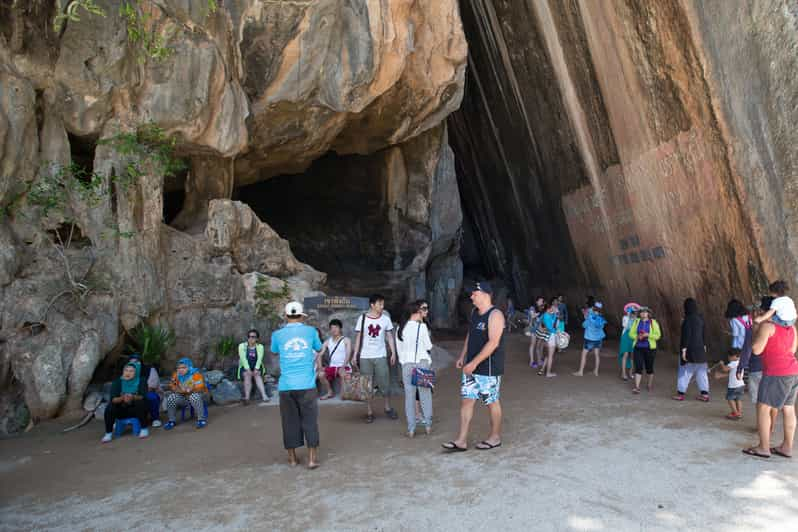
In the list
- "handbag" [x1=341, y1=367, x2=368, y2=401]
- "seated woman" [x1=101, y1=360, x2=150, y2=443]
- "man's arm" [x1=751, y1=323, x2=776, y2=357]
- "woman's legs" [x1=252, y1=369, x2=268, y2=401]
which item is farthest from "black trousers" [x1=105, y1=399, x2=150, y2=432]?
"man's arm" [x1=751, y1=323, x2=776, y2=357]

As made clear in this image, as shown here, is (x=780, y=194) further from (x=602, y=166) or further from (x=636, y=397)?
(x=602, y=166)

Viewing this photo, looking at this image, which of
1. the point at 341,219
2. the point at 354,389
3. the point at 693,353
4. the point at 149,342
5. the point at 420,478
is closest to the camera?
the point at 420,478

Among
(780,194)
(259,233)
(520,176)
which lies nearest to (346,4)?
(259,233)

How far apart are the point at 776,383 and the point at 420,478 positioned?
119 inches

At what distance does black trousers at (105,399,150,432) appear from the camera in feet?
20.0

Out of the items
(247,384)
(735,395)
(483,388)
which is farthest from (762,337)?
(247,384)

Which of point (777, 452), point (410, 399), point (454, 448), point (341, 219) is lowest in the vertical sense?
point (777, 452)

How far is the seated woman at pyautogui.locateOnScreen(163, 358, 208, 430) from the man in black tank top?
3.28 m

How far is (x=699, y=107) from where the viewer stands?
28.4 feet

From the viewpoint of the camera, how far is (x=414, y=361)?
5.54 metres

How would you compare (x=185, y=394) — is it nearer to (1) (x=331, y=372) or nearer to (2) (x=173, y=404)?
(2) (x=173, y=404)

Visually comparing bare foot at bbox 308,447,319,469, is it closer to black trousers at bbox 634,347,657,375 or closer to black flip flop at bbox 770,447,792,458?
black flip flop at bbox 770,447,792,458

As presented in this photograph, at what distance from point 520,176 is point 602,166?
17.4 ft

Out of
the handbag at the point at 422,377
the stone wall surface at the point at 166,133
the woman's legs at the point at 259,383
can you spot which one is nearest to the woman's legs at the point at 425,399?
the handbag at the point at 422,377
